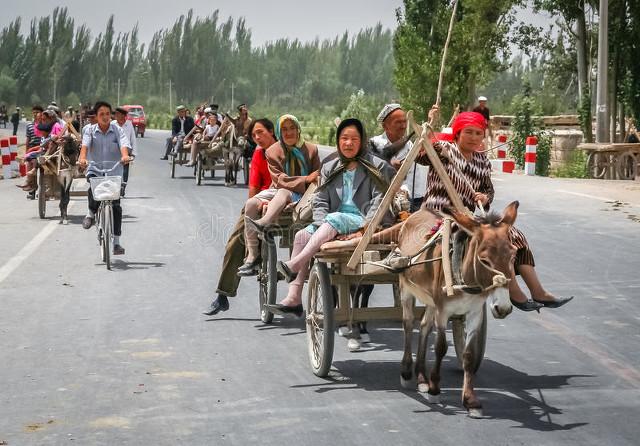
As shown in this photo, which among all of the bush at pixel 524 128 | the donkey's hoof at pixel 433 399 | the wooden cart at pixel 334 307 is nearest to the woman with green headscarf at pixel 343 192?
the wooden cart at pixel 334 307

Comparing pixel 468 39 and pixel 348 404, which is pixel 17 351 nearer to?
pixel 348 404

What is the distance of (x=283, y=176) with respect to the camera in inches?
430

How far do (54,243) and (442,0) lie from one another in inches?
1272

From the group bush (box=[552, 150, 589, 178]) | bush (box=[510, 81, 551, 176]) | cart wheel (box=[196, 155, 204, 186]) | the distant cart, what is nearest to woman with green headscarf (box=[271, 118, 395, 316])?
cart wheel (box=[196, 155, 204, 186])

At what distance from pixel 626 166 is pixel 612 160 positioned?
423mm

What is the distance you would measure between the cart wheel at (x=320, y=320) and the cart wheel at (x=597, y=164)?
2428cm

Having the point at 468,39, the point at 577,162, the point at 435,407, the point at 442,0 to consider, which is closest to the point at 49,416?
the point at 435,407

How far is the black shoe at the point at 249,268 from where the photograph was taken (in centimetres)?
1126

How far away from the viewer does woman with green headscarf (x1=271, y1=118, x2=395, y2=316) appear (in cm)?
931

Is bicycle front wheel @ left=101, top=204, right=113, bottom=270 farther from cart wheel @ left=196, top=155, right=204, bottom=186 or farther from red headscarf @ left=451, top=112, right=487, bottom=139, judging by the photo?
cart wheel @ left=196, top=155, right=204, bottom=186

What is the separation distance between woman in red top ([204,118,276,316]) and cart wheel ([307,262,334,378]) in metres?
2.42

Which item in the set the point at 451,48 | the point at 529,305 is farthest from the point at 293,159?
the point at 451,48

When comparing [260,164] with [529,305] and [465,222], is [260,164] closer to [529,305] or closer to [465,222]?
[529,305]

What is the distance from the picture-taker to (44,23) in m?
184
